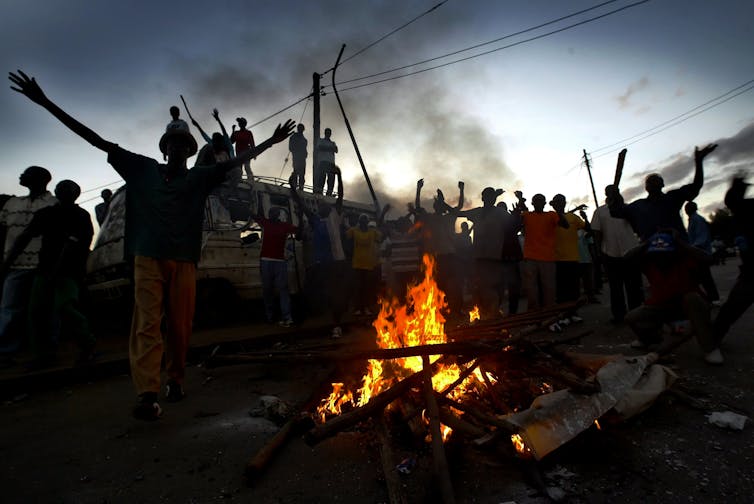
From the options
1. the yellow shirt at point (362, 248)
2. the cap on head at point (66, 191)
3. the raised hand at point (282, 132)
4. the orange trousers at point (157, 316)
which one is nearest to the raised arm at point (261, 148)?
the raised hand at point (282, 132)

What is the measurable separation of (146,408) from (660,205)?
588cm

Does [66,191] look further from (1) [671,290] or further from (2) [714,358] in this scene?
(2) [714,358]

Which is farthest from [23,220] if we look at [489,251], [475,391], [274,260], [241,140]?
[241,140]

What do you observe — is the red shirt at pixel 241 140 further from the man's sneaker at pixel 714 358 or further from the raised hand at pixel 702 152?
the man's sneaker at pixel 714 358

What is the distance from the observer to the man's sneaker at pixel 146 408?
301 cm

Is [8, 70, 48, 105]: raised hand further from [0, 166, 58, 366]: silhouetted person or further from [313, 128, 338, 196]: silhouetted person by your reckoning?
[313, 128, 338, 196]: silhouetted person

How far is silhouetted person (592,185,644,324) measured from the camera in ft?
19.4

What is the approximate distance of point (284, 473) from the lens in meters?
2.37

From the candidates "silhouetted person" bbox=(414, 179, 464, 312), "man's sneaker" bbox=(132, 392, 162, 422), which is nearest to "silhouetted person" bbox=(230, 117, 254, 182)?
"silhouetted person" bbox=(414, 179, 464, 312)

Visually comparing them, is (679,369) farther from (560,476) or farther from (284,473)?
(284,473)

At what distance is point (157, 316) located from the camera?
3205mm

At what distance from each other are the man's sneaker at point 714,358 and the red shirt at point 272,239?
6138mm

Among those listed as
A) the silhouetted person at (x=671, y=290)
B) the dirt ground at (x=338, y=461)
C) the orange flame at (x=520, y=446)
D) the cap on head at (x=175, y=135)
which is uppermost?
→ the cap on head at (x=175, y=135)

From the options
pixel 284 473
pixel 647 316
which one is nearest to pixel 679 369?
pixel 647 316
